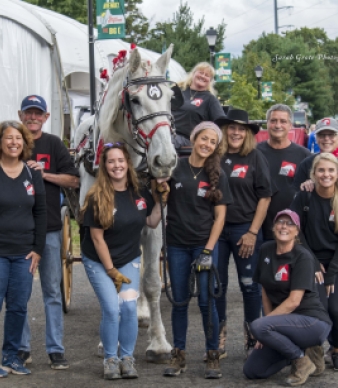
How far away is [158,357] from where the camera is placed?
637 cm

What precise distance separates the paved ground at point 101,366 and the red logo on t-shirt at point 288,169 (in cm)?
157

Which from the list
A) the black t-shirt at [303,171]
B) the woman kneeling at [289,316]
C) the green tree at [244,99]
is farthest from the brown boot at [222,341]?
the green tree at [244,99]

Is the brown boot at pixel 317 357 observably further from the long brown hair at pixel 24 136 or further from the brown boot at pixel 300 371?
the long brown hair at pixel 24 136

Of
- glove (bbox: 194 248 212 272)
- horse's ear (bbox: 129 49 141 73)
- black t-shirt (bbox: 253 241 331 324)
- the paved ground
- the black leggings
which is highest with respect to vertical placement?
horse's ear (bbox: 129 49 141 73)

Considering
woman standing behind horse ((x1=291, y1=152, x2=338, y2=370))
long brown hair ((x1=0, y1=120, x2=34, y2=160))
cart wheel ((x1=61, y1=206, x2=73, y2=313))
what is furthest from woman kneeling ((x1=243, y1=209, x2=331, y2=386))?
cart wheel ((x1=61, y1=206, x2=73, y2=313))

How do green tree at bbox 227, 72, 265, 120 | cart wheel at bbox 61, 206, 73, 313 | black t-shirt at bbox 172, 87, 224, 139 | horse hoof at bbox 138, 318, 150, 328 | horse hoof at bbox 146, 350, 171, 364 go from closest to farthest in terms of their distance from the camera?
horse hoof at bbox 146, 350, 171, 364 < black t-shirt at bbox 172, 87, 224, 139 < horse hoof at bbox 138, 318, 150, 328 < cart wheel at bbox 61, 206, 73, 313 < green tree at bbox 227, 72, 265, 120

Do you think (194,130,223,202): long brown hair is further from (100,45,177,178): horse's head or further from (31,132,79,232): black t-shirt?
(31,132,79,232): black t-shirt

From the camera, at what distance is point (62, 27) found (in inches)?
737

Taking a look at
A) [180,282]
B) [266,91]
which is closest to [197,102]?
[180,282]

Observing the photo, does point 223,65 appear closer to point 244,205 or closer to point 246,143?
point 246,143

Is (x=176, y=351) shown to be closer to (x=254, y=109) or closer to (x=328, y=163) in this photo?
(x=328, y=163)

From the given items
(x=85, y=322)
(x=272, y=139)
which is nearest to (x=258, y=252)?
(x=272, y=139)

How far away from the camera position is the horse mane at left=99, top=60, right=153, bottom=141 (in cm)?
621

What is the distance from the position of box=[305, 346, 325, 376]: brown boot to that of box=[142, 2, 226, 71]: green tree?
34.2 m
